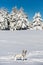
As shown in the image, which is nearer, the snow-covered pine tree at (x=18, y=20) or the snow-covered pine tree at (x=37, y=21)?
the snow-covered pine tree at (x=18, y=20)

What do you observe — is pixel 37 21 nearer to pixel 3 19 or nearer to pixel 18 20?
pixel 18 20

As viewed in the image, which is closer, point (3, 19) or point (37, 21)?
point (3, 19)

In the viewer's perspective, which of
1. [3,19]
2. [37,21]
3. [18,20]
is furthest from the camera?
[37,21]

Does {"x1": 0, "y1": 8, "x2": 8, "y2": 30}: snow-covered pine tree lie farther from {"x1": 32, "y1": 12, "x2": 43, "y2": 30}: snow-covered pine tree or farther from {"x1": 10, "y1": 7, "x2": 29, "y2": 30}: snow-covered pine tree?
{"x1": 32, "y1": 12, "x2": 43, "y2": 30}: snow-covered pine tree

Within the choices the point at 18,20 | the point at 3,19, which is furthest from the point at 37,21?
the point at 3,19

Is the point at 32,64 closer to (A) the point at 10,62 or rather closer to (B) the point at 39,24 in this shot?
(A) the point at 10,62

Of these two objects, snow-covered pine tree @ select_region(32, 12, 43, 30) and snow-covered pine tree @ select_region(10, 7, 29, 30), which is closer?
snow-covered pine tree @ select_region(10, 7, 29, 30)

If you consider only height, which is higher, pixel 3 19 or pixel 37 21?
pixel 3 19

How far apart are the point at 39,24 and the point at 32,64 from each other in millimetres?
69359

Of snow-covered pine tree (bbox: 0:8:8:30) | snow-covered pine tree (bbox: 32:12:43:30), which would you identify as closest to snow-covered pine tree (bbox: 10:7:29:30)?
snow-covered pine tree (bbox: 0:8:8:30)

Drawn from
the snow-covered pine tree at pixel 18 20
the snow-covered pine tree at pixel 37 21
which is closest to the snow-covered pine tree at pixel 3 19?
the snow-covered pine tree at pixel 18 20

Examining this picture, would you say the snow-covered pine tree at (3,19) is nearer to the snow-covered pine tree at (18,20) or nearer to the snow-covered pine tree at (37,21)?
the snow-covered pine tree at (18,20)

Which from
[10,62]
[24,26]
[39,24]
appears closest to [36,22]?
[39,24]

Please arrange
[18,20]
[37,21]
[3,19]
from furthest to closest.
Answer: [37,21] → [18,20] → [3,19]
